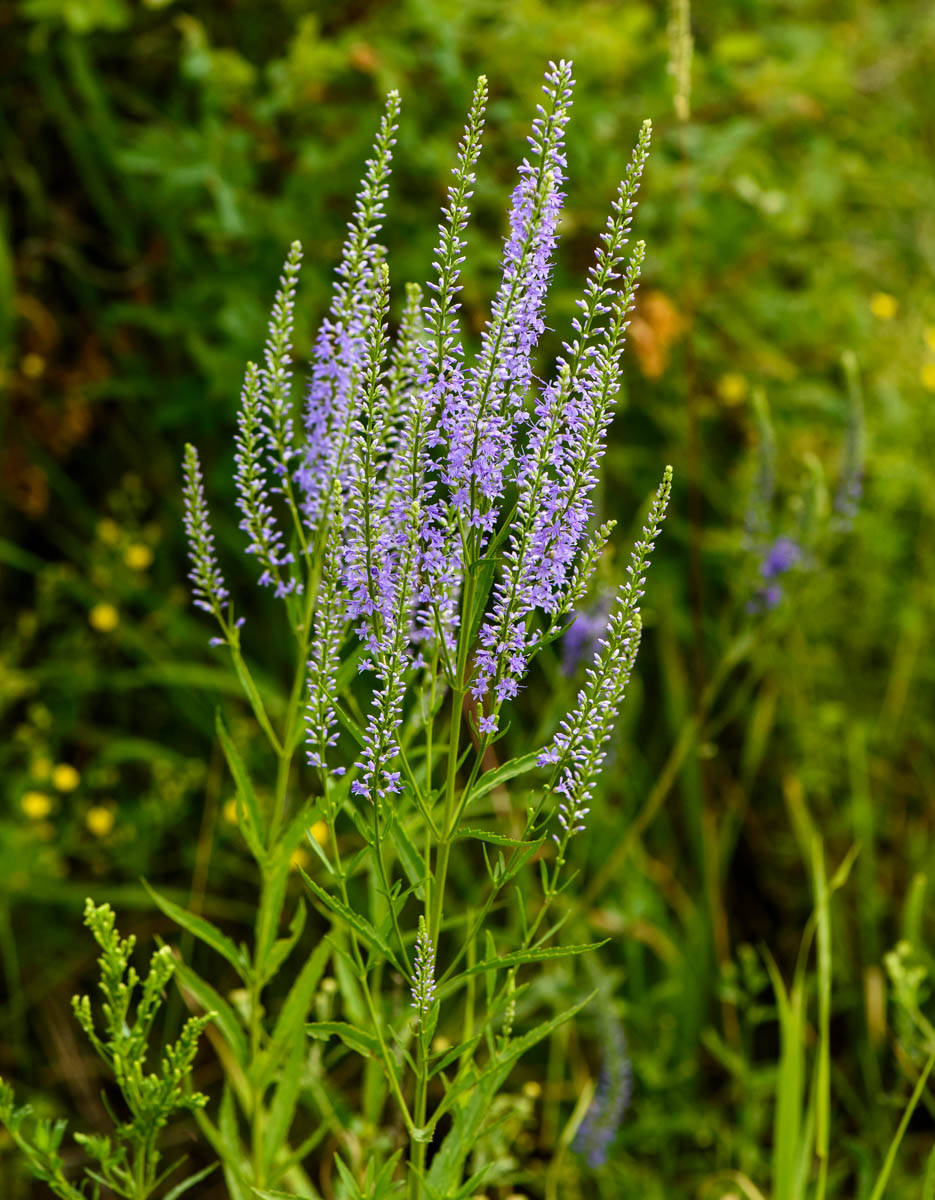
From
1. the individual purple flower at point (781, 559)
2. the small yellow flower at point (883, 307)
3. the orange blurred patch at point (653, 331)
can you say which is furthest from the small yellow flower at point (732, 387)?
the individual purple flower at point (781, 559)

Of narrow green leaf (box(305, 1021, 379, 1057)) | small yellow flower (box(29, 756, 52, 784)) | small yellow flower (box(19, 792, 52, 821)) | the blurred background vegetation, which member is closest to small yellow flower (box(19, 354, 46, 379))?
the blurred background vegetation

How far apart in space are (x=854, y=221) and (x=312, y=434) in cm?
415

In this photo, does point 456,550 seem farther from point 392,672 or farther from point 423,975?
point 423,975

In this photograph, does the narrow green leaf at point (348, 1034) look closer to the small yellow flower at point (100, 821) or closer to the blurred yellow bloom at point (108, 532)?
the small yellow flower at point (100, 821)

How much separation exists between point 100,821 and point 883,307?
3.62 m

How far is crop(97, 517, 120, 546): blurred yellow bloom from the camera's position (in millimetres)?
4105

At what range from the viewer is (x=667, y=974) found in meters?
3.96

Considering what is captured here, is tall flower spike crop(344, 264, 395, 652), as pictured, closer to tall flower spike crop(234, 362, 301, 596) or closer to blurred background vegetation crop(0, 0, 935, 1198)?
tall flower spike crop(234, 362, 301, 596)

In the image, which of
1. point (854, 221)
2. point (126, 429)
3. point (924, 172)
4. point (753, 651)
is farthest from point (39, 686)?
point (924, 172)

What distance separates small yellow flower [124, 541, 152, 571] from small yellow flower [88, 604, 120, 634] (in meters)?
0.16

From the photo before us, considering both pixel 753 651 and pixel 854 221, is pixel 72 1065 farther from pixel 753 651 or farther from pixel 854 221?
pixel 854 221

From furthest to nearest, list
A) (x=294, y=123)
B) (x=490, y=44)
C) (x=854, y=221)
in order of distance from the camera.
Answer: (x=854, y=221)
(x=294, y=123)
(x=490, y=44)

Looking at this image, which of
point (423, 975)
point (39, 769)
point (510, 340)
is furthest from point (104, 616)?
point (510, 340)

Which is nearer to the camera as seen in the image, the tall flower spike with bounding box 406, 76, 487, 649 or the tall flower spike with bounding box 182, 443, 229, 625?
the tall flower spike with bounding box 406, 76, 487, 649
